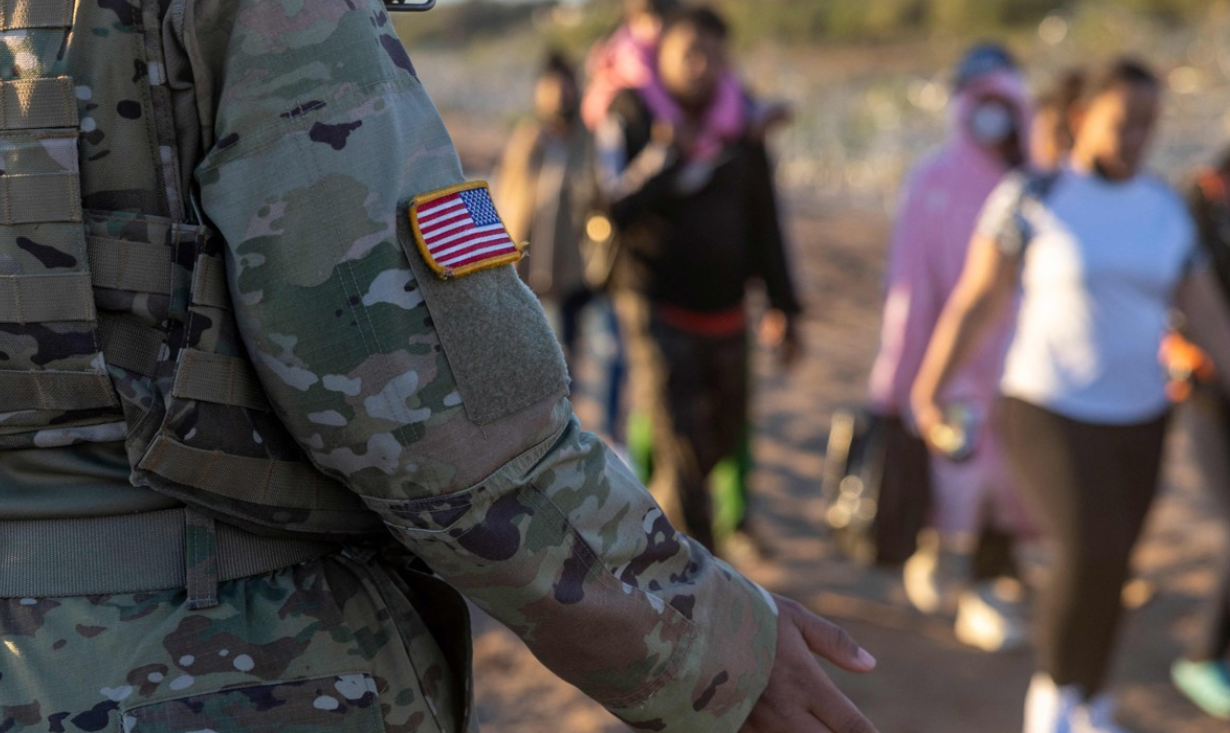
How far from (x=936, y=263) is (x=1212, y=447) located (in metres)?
1.10

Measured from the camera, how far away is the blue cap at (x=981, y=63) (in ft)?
14.3

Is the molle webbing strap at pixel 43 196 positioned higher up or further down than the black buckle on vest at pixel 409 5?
further down

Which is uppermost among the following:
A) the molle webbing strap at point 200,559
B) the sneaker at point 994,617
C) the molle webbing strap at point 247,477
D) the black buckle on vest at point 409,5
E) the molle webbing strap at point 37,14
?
the molle webbing strap at point 37,14

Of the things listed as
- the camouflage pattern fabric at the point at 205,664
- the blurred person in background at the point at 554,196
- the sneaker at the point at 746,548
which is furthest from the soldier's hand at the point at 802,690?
the blurred person in background at the point at 554,196

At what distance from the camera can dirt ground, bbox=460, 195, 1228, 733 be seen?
3.49 metres

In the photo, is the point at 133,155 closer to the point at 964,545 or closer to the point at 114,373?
the point at 114,373

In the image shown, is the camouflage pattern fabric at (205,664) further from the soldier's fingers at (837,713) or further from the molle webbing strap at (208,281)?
the soldier's fingers at (837,713)

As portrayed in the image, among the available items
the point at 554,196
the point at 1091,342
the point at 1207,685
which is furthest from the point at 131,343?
the point at 554,196

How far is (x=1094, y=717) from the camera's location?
308 cm

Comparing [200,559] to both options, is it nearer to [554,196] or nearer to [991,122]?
[991,122]

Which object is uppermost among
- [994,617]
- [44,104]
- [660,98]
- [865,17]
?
[44,104]

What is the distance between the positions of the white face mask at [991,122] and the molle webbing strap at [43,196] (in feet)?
12.2

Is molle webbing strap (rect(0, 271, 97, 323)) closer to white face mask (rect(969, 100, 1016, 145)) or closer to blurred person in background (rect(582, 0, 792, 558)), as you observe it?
blurred person in background (rect(582, 0, 792, 558))

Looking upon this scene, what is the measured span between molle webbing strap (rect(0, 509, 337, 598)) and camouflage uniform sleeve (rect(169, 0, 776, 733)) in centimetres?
17
